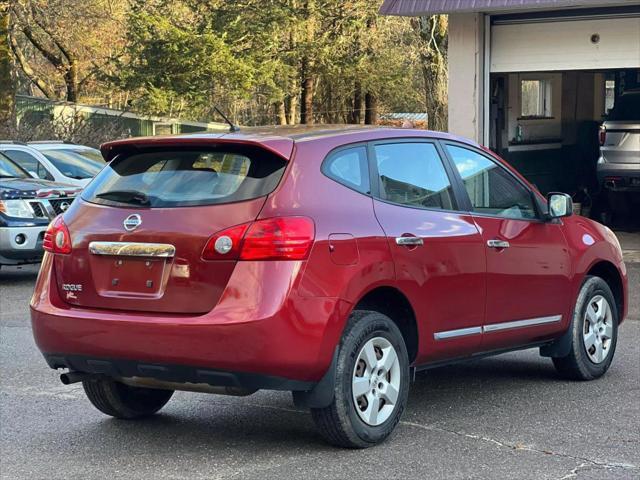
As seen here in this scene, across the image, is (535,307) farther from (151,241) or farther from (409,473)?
(151,241)

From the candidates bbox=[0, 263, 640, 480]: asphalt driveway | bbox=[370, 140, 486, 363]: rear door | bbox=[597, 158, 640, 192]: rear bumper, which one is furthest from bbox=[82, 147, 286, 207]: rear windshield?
bbox=[597, 158, 640, 192]: rear bumper

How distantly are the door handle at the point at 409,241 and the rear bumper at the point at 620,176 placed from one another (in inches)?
433

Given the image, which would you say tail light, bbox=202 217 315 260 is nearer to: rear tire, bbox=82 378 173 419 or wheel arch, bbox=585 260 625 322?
rear tire, bbox=82 378 173 419

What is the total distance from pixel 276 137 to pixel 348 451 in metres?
1.70

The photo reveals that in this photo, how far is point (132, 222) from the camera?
552 centimetres

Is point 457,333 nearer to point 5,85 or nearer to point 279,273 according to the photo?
point 279,273

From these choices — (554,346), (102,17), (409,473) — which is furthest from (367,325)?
(102,17)

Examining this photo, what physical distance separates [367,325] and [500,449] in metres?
0.98

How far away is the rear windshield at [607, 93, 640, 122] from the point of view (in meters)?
16.7

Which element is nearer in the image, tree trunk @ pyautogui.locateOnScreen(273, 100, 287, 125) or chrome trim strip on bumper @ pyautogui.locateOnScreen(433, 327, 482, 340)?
chrome trim strip on bumper @ pyautogui.locateOnScreen(433, 327, 482, 340)

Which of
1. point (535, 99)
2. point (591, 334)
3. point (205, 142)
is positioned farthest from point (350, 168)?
point (535, 99)

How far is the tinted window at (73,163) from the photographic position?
49.7 ft

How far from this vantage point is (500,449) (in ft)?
18.6

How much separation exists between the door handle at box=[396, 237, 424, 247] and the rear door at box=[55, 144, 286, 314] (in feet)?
2.65
